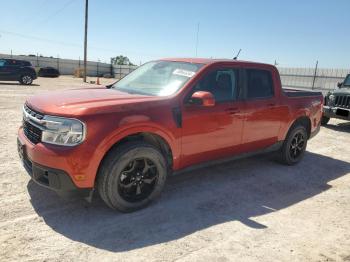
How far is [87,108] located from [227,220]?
6.61 ft

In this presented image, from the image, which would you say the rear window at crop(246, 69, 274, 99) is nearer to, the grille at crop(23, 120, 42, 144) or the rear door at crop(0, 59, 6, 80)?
the grille at crop(23, 120, 42, 144)

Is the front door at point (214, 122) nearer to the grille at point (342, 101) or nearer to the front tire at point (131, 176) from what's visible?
the front tire at point (131, 176)

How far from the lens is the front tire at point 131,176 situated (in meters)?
3.68

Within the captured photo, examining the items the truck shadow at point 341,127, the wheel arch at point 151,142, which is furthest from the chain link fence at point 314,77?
the wheel arch at point 151,142

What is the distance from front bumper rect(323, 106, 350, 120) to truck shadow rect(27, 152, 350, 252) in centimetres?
550

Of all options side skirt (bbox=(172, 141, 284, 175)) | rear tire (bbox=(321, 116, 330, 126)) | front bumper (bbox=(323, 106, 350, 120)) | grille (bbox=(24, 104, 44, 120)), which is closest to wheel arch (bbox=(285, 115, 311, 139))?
side skirt (bbox=(172, 141, 284, 175))

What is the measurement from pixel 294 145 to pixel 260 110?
1483mm

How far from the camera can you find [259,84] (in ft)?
17.9

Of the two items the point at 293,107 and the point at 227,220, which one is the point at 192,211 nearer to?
the point at 227,220

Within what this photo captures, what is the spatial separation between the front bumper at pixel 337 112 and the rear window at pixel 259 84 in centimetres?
645

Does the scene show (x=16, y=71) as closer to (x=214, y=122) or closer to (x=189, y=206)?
(x=214, y=122)

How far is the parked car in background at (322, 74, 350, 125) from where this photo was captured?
11.0 meters

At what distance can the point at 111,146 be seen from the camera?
364 centimetres

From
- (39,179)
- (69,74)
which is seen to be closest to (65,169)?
(39,179)
